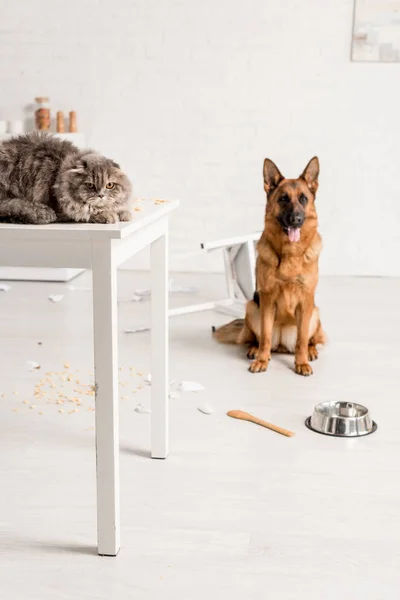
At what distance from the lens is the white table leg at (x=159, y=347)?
2166 millimetres

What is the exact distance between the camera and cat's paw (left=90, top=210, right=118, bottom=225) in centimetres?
162

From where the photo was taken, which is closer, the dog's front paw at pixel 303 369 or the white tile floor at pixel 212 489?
the white tile floor at pixel 212 489

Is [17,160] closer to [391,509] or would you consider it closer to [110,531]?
[110,531]

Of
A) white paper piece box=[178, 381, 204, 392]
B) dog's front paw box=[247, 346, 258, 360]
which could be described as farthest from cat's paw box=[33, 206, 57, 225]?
dog's front paw box=[247, 346, 258, 360]

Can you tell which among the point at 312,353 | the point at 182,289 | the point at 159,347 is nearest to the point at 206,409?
the point at 159,347

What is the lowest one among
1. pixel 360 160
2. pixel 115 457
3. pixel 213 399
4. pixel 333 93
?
pixel 213 399

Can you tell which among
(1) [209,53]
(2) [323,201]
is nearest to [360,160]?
(2) [323,201]

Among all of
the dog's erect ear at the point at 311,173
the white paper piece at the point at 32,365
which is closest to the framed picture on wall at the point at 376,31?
the dog's erect ear at the point at 311,173

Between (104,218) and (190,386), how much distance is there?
4.31 ft

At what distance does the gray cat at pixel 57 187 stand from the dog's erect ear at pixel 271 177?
58.1 inches

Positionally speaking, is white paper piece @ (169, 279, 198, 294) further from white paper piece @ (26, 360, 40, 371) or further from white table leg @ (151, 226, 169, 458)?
white table leg @ (151, 226, 169, 458)

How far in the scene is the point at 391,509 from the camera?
6.32 feet

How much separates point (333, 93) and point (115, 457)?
3788 mm

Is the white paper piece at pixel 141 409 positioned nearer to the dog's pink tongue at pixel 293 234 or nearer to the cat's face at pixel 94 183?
the dog's pink tongue at pixel 293 234
